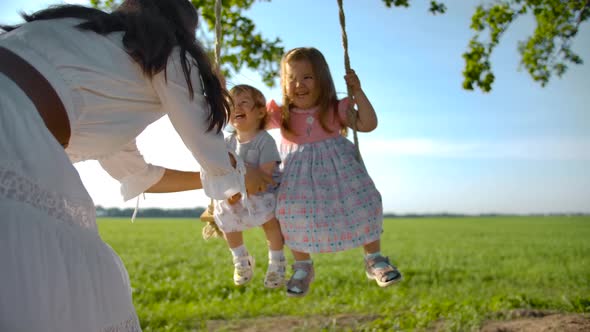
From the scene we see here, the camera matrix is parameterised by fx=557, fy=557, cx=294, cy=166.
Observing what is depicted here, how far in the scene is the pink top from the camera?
3615mm

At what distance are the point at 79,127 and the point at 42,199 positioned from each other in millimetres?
367

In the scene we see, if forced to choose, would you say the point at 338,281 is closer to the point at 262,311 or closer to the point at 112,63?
the point at 262,311

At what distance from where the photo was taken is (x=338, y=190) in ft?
11.5

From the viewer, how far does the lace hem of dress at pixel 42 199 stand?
1.47 m

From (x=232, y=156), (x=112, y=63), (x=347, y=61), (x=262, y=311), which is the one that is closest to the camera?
(x=112, y=63)

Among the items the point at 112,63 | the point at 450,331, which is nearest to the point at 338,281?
the point at 450,331

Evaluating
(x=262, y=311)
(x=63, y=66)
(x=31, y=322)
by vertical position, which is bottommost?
(x=262, y=311)

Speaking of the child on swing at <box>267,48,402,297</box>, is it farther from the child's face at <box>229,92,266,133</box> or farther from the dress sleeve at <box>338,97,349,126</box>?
the child's face at <box>229,92,266,133</box>

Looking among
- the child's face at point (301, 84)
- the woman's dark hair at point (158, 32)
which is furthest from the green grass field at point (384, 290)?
the woman's dark hair at point (158, 32)

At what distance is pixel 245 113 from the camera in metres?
3.62

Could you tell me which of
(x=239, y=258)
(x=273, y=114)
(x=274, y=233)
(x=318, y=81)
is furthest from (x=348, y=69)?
(x=239, y=258)

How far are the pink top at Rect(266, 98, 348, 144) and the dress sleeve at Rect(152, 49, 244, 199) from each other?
1383 millimetres

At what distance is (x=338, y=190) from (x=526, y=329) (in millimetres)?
2924

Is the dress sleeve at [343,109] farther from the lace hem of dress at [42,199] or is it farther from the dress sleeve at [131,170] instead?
the lace hem of dress at [42,199]
